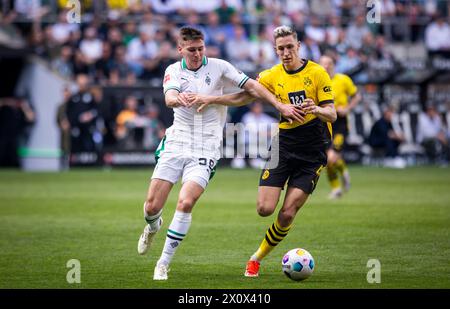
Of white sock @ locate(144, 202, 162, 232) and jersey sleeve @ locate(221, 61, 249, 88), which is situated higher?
jersey sleeve @ locate(221, 61, 249, 88)

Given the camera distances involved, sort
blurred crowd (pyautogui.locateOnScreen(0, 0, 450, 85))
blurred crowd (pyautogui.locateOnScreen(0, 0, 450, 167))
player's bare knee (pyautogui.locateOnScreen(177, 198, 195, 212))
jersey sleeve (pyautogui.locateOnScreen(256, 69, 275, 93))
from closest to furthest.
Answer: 1. player's bare knee (pyautogui.locateOnScreen(177, 198, 195, 212))
2. jersey sleeve (pyautogui.locateOnScreen(256, 69, 275, 93))
3. blurred crowd (pyautogui.locateOnScreen(0, 0, 450, 167))
4. blurred crowd (pyautogui.locateOnScreen(0, 0, 450, 85))

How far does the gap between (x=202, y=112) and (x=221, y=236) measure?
3.50 m

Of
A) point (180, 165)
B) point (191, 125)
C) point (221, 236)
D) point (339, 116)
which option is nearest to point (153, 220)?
point (180, 165)

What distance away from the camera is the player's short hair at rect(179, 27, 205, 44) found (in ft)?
31.9

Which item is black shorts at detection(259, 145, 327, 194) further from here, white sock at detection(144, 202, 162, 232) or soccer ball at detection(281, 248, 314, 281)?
white sock at detection(144, 202, 162, 232)

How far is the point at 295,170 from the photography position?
10242mm

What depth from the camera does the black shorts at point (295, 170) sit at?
1011cm

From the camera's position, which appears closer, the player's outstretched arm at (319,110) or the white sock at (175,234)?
the white sock at (175,234)

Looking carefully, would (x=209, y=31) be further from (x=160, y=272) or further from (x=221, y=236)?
(x=160, y=272)

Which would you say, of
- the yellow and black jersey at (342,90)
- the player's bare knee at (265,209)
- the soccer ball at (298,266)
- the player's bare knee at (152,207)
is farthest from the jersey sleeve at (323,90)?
the yellow and black jersey at (342,90)

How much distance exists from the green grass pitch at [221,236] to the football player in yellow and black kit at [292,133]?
2.14 ft

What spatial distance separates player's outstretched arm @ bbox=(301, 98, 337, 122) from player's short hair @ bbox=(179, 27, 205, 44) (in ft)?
4.24

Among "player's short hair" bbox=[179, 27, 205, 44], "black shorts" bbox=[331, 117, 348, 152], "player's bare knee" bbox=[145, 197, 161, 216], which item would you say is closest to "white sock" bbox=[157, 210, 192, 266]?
"player's bare knee" bbox=[145, 197, 161, 216]

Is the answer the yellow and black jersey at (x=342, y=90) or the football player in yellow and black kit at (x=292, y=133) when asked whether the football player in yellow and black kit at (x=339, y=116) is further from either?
the football player in yellow and black kit at (x=292, y=133)
